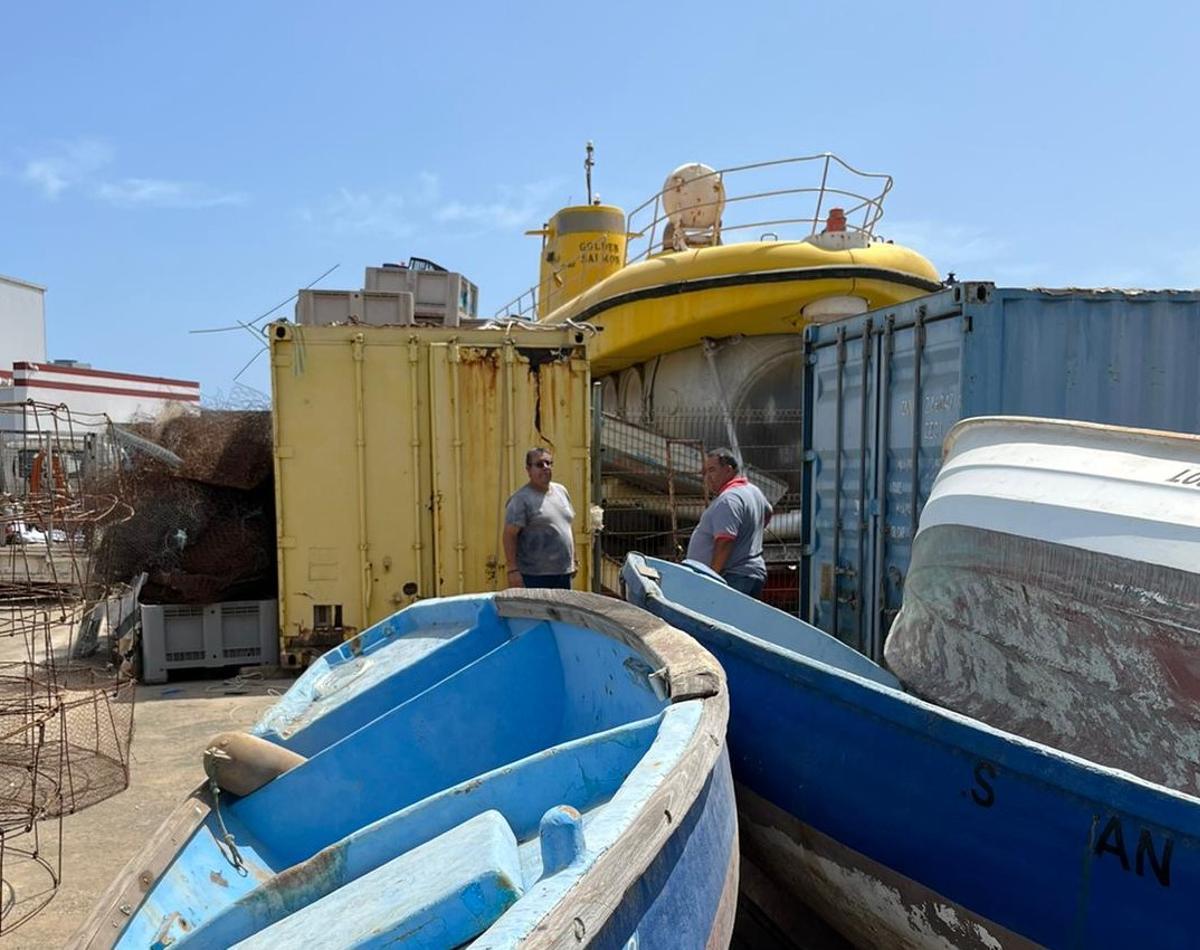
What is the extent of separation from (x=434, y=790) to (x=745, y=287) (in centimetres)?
794

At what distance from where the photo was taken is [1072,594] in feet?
9.53

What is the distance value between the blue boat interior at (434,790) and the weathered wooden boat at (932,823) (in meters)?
0.52

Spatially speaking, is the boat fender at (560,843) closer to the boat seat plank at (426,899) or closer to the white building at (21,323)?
the boat seat plank at (426,899)

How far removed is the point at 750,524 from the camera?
Result: 529cm

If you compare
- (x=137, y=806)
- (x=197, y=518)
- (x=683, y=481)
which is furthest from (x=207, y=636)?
(x=683, y=481)

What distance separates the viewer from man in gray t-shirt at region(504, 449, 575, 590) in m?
5.74

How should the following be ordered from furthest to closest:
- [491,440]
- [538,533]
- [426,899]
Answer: [491,440], [538,533], [426,899]

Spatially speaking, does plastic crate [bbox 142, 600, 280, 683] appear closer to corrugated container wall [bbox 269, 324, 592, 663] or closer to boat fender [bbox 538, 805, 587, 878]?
corrugated container wall [bbox 269, 324, 592, 663]

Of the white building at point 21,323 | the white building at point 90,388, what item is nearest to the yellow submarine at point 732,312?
the white building at point 90,388

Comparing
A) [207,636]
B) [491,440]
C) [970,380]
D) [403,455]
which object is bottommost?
[207,636]

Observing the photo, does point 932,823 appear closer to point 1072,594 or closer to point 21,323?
point 1072,594

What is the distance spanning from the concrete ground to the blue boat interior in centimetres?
102

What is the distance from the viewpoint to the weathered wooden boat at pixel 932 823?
202 cm

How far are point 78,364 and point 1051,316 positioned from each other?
2832cm
